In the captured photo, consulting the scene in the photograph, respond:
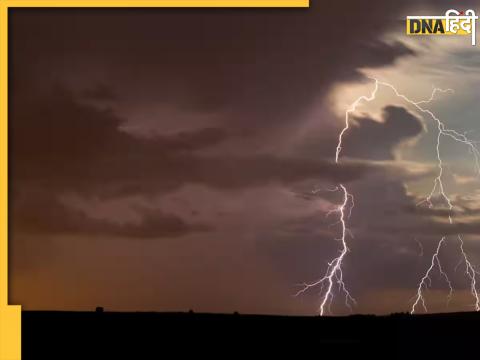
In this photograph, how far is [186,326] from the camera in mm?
11664

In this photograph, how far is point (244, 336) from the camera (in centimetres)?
1125

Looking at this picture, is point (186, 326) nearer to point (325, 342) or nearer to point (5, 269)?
point (325, 342)

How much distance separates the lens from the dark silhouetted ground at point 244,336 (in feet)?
34.1

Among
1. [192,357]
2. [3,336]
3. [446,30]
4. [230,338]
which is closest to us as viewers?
[3,336]

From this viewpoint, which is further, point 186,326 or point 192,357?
point 186,326

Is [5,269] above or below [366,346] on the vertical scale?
above

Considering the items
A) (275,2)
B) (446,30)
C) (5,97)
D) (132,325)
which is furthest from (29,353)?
(446,30)

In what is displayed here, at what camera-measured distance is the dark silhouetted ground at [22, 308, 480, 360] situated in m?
10.4

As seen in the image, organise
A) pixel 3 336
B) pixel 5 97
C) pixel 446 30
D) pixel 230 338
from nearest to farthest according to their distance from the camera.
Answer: pixel 3 336, pixel 5 97, pixel 230 338, pixel 446 30

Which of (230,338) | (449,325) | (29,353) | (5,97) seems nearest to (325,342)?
(230,338)

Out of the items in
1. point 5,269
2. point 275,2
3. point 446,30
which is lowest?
point 5,269

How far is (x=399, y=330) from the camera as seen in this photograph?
10.9 metres

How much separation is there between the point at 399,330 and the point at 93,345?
171 inches

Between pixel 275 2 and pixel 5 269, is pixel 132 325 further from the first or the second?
pixel 275 2
